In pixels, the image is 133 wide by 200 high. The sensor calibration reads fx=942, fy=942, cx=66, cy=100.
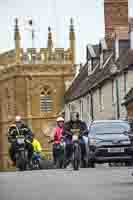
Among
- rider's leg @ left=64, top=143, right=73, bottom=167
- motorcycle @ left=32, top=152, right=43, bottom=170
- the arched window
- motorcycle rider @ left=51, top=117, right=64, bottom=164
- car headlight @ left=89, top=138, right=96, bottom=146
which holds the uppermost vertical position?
the arched window

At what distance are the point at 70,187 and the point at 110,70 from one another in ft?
116

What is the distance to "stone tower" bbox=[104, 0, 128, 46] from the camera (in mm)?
59484

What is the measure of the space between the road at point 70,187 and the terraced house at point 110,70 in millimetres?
26305

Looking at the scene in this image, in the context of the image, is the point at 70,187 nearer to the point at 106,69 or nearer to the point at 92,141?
the point at 92,141

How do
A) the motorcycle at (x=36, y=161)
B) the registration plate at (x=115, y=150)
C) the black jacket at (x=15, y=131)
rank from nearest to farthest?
the black jacket at (x=15, y=131) < the registration plate at (x=115, y=150) < the motorcycle at (x=36, y=161)

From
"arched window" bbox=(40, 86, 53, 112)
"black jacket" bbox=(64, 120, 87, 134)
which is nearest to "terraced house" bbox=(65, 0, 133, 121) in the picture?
"black jacket" bbox=(64, 120, 87, 134)

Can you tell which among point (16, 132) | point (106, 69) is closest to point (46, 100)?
point (106, 69)

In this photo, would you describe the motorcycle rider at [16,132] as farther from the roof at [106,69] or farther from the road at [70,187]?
the roof at [106,69]

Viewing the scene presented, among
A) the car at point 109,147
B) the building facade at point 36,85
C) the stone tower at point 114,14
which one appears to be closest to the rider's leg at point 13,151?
the car at point 109,147

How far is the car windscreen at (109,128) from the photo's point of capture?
94.5ft

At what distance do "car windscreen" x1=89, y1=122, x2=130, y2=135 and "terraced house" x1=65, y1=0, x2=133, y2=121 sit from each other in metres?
17.5

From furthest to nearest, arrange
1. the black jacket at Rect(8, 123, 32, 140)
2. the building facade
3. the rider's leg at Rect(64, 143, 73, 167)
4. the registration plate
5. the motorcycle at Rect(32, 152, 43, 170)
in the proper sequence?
Result: the building facade
the motorcycle at Rect(32, 152, 43, 170)
the registration plate
the rider's leg at Rect(64, 143, 73, 167)
the black jacket at Rect(8, 123, 32, 140)

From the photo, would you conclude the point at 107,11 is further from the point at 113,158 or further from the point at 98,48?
the point at 113,158

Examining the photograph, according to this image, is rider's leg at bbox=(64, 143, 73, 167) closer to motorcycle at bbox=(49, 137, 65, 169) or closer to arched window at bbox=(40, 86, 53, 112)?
motorcycle at bbox=(49, 137, 65, 169)
